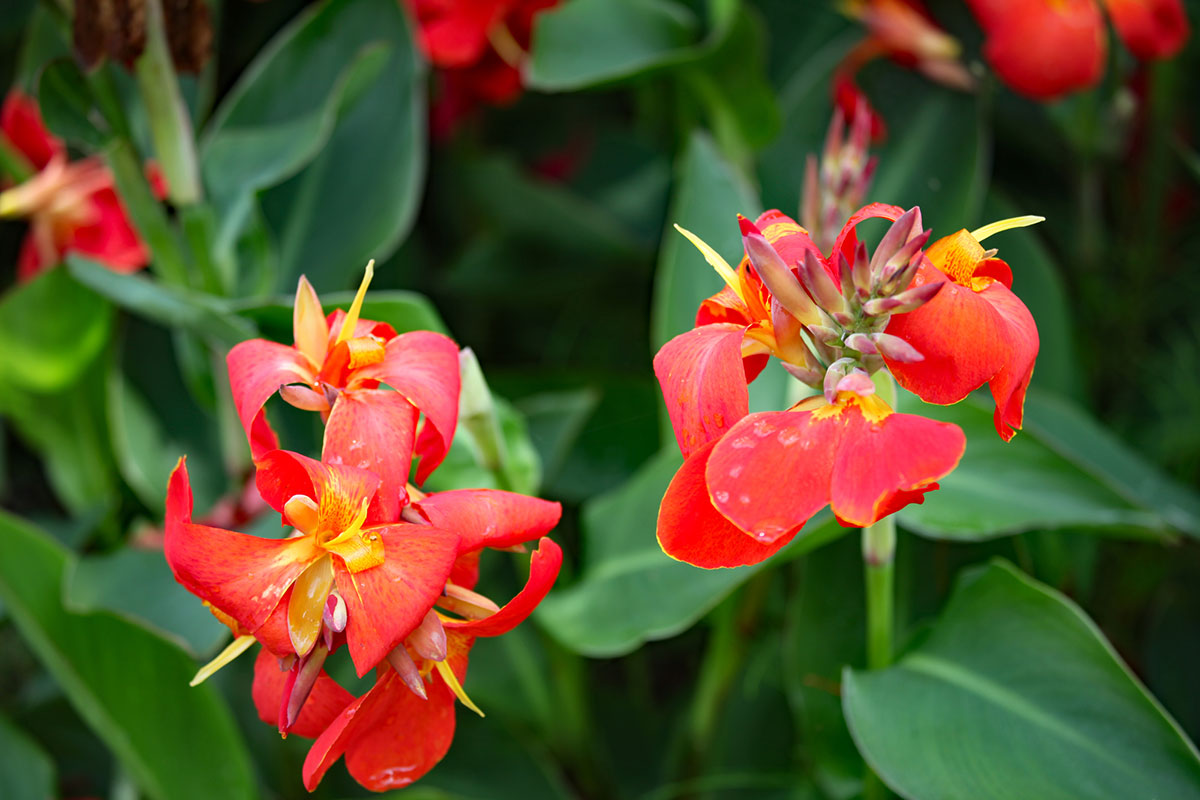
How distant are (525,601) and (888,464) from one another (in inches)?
4.4

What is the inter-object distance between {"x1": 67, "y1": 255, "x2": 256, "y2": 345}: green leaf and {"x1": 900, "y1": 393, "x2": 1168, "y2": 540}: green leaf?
1.09 feet

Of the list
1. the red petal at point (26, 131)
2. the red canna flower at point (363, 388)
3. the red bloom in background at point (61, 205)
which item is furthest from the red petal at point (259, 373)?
the red petal at point (26, 131)

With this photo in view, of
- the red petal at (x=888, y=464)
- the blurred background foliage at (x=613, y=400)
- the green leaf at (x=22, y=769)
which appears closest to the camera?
the red petal at (x=888, y=464)

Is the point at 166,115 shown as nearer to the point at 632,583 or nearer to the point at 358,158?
the point at 358,158

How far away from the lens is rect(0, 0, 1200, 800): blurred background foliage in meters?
0.48

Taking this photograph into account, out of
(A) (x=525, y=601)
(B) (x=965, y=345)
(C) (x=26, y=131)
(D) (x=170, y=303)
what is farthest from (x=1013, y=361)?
(C) (x=26, y=131)

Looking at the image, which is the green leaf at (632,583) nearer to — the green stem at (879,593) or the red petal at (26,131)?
the green stem at (879,593)

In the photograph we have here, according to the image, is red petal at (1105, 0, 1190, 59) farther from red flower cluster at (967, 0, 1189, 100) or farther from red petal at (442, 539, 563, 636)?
red petal at (442, 539, 563, 636)

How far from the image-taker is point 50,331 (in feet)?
2.18

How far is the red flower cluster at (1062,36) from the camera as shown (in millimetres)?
616

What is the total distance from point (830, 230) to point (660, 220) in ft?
1.53

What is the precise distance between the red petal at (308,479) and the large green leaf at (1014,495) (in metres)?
0.27

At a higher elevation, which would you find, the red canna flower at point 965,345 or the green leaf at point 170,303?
the red canna flower at point 965,345

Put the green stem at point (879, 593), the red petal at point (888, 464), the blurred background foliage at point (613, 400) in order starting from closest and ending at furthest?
the red petal at point (888, 464)
the green stem at point (879, 593)
the blurred background foliage at point (613, 400)
